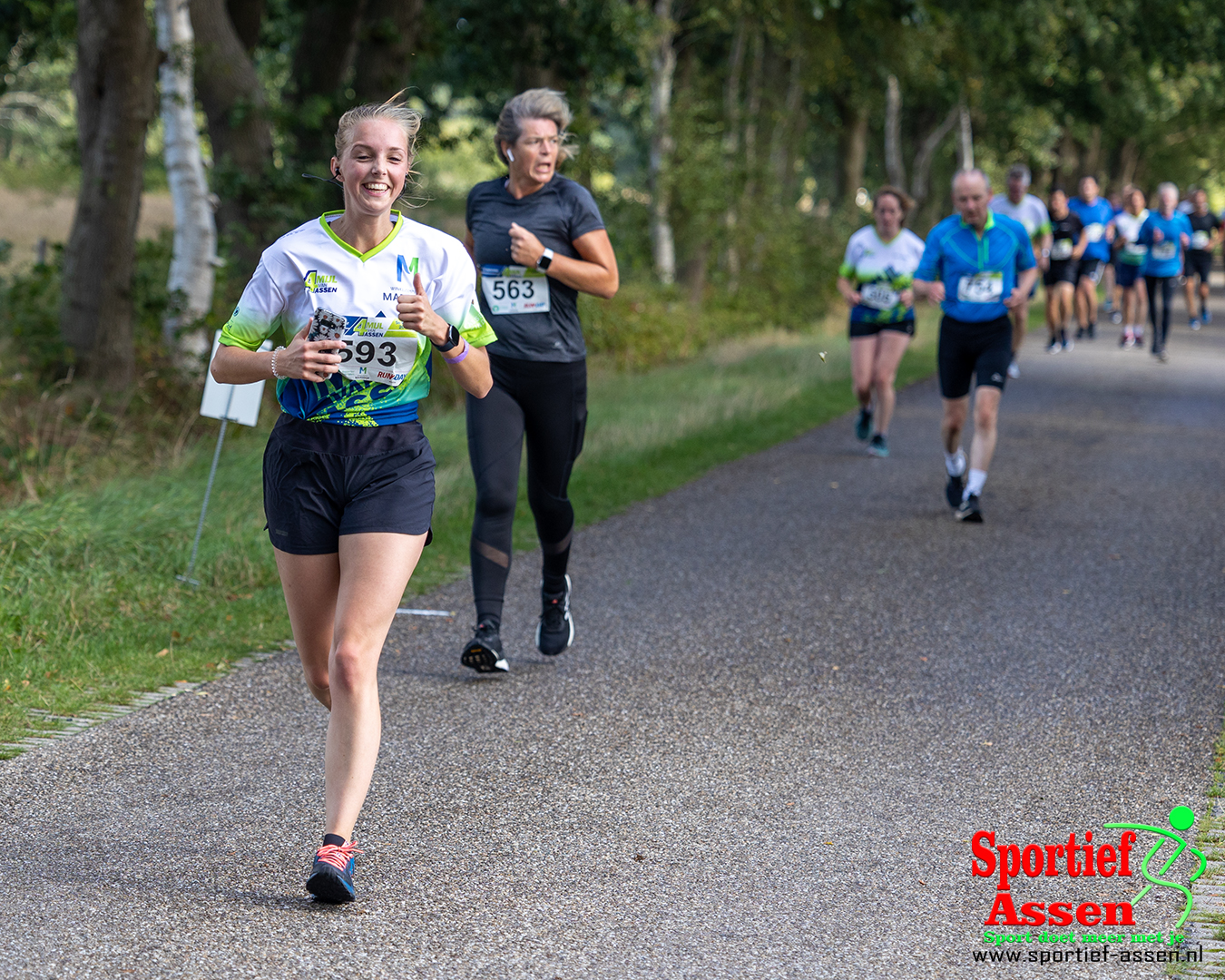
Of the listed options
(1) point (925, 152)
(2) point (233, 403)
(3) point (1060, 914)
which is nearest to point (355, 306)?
(3) point (1060, 914)

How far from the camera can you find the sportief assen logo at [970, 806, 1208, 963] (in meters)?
3.70

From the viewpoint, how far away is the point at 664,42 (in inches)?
877

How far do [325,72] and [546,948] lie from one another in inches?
559

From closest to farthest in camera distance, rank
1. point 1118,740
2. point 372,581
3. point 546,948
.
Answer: point 546,948 < point 372,581 < point 1118,740

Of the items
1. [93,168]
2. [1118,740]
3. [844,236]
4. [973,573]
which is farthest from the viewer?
[844,236]

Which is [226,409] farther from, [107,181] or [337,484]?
[107,181]

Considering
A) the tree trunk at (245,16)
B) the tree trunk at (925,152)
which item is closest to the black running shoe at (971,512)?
the tree trunk at (245,16)

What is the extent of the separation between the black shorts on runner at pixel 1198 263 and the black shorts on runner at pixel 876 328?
41.7 feet

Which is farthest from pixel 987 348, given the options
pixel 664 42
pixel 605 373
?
pixel 664 42

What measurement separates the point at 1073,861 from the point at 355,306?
254 centimetres

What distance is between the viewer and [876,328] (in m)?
11.8

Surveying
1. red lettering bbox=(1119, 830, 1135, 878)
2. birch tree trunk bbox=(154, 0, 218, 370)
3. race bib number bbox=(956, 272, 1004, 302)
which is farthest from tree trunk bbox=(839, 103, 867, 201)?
red lettering bbox=(1119, 830, 1135, 878)

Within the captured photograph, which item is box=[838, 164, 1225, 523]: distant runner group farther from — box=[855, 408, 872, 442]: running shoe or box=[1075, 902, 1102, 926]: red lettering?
box=[1075, 902, 1102, 926]: red lettering

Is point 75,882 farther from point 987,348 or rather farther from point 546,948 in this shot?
point 987,348
